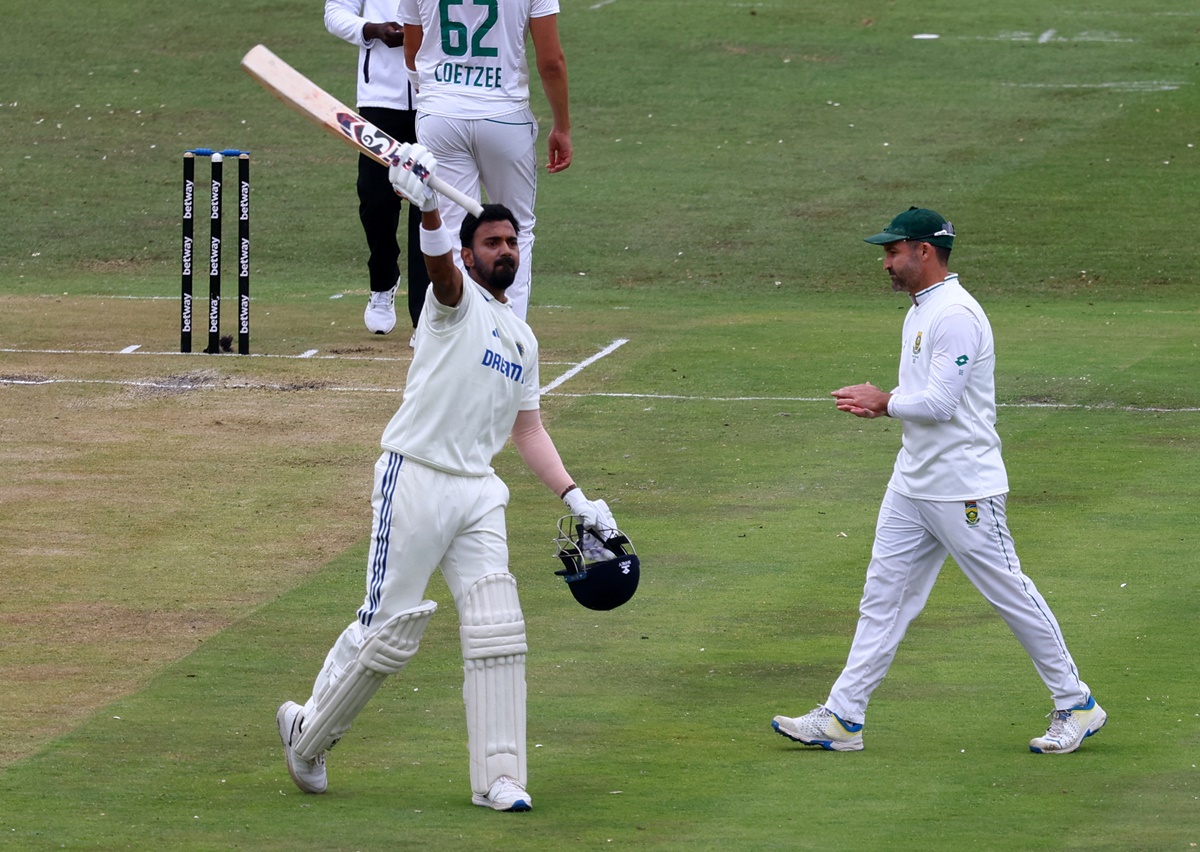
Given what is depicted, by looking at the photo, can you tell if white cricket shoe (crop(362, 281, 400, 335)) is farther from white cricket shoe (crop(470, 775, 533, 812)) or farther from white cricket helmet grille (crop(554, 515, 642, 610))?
white cricket shoe (crop(470, 775, 533, 812))

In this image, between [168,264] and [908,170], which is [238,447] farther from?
[908,170]

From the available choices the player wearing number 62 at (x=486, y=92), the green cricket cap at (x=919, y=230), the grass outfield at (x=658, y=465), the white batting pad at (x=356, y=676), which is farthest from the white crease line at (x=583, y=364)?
the white batting pad at (x=356, y=676)

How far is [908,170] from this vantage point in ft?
77.1

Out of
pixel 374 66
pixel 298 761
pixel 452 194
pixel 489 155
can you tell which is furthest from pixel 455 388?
pixel 374 66

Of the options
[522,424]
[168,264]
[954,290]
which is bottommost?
[168,264]

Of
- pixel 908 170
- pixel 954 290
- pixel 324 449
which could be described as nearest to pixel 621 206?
pixel 908 170

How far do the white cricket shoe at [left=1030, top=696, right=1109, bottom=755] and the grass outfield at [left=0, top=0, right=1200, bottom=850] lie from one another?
124 millimetres

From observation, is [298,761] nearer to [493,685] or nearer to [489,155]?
[493,685]

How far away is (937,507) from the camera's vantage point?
25.8 feet

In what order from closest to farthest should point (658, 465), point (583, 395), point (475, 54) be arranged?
point (475, 54), point (658, 465), point (583, 395)

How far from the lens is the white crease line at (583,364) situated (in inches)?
567

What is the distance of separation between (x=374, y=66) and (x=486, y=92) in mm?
3252

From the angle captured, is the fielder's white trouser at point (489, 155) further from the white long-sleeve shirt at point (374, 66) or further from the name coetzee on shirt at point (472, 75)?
the white long-sleeve shirt at point (374, 66)

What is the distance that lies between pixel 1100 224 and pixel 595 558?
14.9m
